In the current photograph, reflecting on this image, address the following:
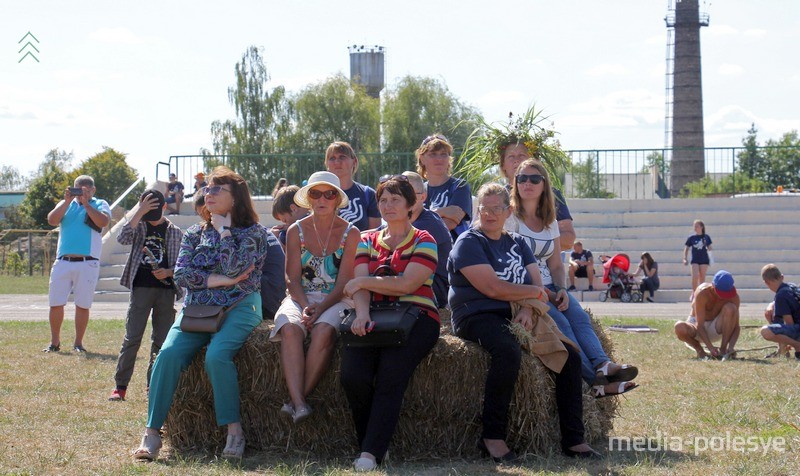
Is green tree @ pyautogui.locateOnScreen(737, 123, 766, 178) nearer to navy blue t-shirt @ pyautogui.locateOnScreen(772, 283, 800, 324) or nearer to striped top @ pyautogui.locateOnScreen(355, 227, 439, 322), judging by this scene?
navy blue t-shirt @ pyautogui.locateOnScreen(772, 283, 800, 324)

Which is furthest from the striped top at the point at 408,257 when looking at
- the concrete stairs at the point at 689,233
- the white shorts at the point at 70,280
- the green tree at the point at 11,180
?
the green tree at the point at 11,180

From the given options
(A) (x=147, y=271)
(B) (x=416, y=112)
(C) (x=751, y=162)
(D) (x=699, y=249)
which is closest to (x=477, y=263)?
(A) (x=147, y=271)

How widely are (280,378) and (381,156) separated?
2290 centimetres

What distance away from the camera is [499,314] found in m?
6.14

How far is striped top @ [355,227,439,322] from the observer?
6082 mm

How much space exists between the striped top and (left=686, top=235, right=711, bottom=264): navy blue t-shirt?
1614 cm

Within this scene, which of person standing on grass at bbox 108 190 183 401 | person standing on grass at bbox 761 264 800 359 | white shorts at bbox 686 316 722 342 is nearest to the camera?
person standing on grass at bbox 108 190 183 401

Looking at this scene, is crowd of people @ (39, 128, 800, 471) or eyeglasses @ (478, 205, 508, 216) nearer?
crowd of people @ (39, 128, 800, 471)

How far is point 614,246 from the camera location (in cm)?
2506

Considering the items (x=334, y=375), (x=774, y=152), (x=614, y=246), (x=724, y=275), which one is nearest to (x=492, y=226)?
(x=334, y=375)

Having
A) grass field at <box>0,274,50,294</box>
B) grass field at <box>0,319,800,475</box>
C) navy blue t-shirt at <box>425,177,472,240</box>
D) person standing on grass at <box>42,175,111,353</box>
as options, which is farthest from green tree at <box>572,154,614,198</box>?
navy blue t-shirt at <box>425,177,472,240</box>

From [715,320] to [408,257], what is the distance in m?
6.24

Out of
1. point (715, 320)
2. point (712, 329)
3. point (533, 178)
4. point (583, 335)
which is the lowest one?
point (712, 329)

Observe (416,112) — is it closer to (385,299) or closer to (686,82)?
(686,82)
